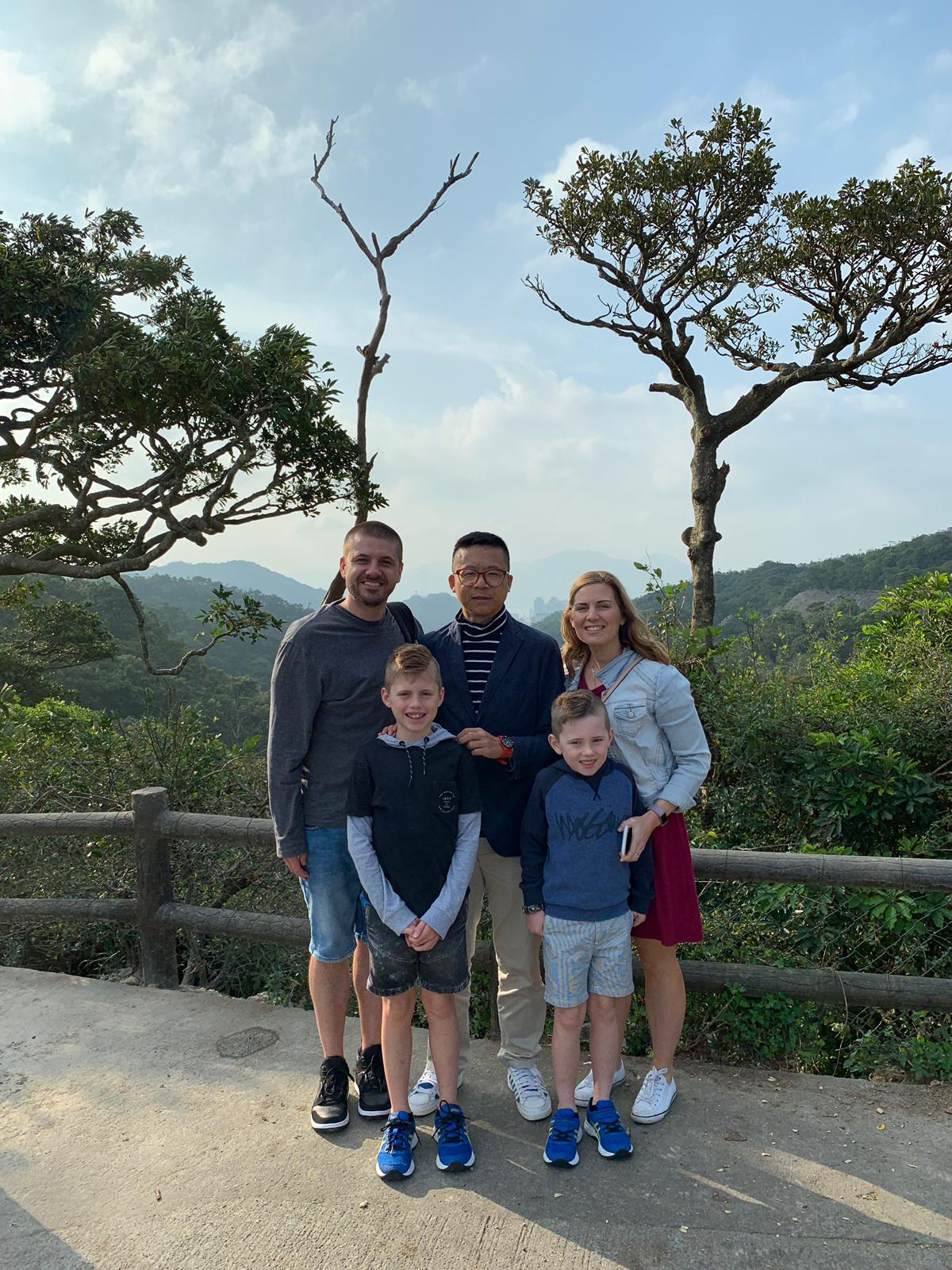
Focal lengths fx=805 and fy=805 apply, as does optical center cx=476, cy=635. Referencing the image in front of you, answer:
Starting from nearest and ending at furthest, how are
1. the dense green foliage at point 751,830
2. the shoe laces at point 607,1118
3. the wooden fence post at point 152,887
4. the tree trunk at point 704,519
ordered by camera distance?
the shoe laces at point 607,1118 → the dense green foliage at point 751,830 → the wooden fence post at point 152,887 → the tree trunk at point 704,519

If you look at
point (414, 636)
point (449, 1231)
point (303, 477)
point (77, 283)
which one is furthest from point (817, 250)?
point (449, 1231)

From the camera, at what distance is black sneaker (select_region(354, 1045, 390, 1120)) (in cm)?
256

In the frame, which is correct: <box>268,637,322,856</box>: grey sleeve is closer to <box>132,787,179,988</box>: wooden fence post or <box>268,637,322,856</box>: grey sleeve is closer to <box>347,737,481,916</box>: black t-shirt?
<box>347,737,481,916</box>: black t-shirt

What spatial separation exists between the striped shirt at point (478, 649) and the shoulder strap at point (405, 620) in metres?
0.25

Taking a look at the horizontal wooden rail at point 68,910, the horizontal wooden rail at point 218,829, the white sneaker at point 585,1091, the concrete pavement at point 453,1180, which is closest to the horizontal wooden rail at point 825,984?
the concrete pavement at point 453,1180

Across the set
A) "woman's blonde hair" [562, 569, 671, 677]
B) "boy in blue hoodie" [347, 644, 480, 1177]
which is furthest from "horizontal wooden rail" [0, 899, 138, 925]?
"woman's blonde hair" [562, 569, 671, 677]

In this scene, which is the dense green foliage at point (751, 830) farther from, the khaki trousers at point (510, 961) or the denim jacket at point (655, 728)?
the denim jacket at point (655, 728)

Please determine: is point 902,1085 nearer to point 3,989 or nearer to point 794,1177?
point 794,1177

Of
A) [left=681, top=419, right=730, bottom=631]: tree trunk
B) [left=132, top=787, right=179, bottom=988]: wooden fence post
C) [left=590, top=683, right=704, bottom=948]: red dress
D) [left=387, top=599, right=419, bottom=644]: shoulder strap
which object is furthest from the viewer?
[left=681, top=419, right=730, bottom=631]: tree trunk

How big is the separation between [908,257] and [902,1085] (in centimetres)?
814

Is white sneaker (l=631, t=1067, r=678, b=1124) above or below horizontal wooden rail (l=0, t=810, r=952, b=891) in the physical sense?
below

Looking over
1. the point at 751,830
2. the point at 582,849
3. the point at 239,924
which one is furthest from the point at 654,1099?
A: the point at 751,830

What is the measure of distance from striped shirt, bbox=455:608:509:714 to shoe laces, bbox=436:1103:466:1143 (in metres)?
1.19

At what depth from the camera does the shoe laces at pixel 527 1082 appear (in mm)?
2572
